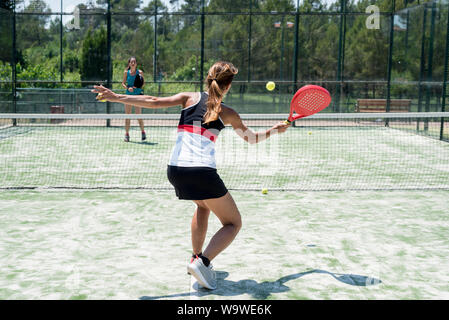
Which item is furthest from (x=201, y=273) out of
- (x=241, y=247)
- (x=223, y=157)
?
(x=223, y=157)

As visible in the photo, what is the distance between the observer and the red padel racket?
14.1ft

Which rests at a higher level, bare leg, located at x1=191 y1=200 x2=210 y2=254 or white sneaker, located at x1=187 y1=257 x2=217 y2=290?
bare leg, located at x1=191 y1=200 x2=210 y2=254

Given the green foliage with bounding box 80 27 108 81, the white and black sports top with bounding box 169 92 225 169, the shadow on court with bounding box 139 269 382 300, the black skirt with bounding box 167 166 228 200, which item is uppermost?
the green foliage with bounding box 80 27 108 81

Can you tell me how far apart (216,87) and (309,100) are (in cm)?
94

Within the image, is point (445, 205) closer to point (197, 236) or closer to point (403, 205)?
point (403, 205)

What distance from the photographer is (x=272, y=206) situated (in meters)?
6.55

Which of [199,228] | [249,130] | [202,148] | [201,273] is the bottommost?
[201,273]

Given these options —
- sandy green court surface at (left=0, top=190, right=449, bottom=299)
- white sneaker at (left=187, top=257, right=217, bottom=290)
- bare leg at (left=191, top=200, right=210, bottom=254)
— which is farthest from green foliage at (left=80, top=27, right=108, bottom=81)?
A: white sneaker at (left=187, top=257, right=217, bottom=290)

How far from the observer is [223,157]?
35.4 ft

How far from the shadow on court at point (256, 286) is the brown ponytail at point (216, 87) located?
1.18 meters

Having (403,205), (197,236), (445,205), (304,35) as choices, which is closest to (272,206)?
(403,205)

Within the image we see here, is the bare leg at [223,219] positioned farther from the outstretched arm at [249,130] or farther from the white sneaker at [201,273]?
the outstretched arm at [249,130]

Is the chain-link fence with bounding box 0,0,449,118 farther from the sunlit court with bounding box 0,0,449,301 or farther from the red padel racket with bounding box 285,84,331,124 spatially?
the red padel racket with bounding box 285,84,331,124

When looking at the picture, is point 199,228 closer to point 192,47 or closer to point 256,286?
point 256,286
